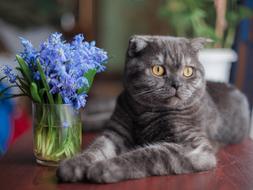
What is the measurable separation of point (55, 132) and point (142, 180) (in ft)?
0.78

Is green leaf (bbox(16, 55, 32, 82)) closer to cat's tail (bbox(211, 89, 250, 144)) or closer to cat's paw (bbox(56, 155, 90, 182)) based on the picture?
cat's paw (bbox(56, 155, 90, 182))

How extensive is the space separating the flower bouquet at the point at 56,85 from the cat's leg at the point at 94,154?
0.05 m

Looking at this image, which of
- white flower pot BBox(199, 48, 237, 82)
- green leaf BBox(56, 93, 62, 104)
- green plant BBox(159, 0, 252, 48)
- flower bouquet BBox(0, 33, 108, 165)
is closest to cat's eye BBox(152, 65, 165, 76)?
flower bouquet BBox(0, 33, 108, 165)

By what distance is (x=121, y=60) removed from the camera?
331cm

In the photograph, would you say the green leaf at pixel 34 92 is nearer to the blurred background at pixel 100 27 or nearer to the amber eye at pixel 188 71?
the amber eye at pixel 188 71

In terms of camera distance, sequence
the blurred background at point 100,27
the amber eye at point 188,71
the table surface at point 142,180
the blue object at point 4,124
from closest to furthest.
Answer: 1. the table surface at point 142,180
2. the amber eye at point 188,71
3. the blue object at point 4,124
4. the blurred background at point 100,27

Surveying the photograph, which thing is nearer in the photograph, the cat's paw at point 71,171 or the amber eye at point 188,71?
the cat's paw at point 71,171

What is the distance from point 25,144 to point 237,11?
1113 millimetres

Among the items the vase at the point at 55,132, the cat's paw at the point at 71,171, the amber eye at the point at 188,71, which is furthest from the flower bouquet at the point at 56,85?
the amber eye at the point at 188,71

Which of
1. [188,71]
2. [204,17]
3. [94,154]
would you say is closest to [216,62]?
[204,17]

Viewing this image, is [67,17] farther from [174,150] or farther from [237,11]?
[174,150]

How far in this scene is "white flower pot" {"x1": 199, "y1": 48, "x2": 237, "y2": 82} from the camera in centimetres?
174

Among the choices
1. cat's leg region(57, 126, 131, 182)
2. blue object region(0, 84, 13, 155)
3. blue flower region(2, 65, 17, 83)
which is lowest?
blue object region(0, 84, 13, 155)

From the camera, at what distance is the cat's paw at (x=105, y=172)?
91 centimetres
